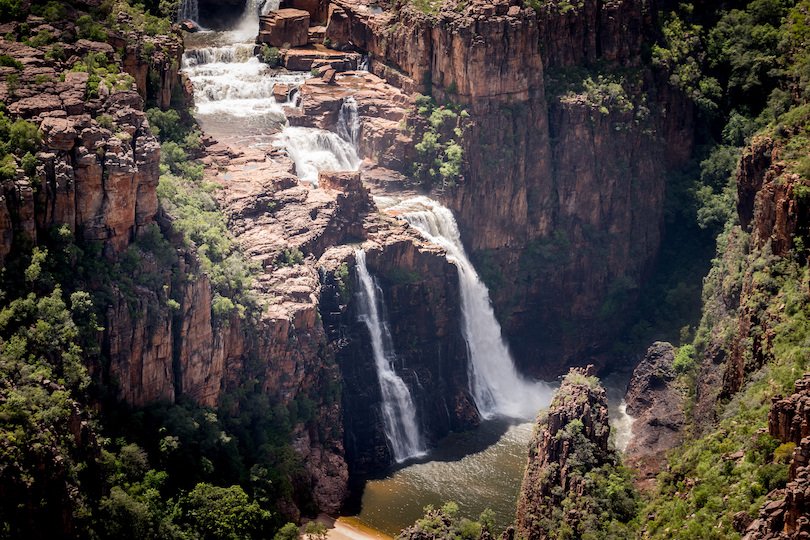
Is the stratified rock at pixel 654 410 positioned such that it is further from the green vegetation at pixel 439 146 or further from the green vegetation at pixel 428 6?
the green vegetation at pixel 428 6

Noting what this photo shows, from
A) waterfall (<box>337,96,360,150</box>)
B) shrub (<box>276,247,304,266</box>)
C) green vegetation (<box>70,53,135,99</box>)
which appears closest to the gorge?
shrub (<box>276,247,304,266</box>)

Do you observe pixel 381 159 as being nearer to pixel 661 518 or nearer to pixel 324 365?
pixel 324 365

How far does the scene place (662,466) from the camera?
78.6m

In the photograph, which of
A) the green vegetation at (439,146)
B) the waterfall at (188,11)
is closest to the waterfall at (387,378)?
the green vegetation at (439,146)

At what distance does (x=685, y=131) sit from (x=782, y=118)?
773 inches

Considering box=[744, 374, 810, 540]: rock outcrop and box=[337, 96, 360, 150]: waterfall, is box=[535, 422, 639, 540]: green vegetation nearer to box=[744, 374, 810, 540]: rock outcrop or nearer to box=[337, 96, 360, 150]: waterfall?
box=[744, 374, 810, 540]: rock outcrop

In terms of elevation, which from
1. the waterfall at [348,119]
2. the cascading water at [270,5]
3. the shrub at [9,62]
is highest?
the cascading water at [270,5]

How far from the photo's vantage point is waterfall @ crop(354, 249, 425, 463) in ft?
→ 277

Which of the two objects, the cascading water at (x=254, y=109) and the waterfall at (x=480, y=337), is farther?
the cascading water at (x=254, y=109)

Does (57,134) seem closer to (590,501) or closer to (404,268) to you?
(404,268)

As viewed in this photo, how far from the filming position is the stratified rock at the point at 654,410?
8119 cm

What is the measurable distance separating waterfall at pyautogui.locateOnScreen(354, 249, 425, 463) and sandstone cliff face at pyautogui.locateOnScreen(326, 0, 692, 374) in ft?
40.9

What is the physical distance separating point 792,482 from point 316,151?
1872 inches

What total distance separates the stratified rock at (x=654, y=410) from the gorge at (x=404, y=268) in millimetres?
279
